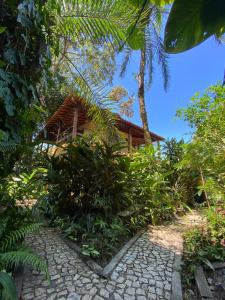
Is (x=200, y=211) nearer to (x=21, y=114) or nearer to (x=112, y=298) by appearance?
(x=112, y=298)

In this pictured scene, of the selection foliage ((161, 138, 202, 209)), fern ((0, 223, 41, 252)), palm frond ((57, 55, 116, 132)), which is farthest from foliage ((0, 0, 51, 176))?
foliage ((161, 138, 202, 209))

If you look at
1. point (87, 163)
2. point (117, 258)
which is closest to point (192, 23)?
point (117, 258)

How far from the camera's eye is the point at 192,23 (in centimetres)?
55

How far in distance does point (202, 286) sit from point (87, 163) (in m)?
2.46

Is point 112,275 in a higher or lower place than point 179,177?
lower

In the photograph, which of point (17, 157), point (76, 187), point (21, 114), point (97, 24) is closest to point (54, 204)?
point (76, 187)

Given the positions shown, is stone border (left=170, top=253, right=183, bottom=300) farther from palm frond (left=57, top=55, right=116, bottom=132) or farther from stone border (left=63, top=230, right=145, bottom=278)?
palm frond (left=57, top=55, right=116, bottom=132)

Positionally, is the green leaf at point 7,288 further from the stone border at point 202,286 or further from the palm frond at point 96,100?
the palm frond at point 96,100

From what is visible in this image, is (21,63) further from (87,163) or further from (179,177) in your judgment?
(179,177)

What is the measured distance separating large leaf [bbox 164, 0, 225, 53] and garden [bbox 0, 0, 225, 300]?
118 centimetres

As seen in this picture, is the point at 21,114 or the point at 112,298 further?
the point at 21,114

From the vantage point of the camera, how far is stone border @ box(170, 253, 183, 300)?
2419mm

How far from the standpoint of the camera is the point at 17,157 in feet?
9.92

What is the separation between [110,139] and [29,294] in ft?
9.88
